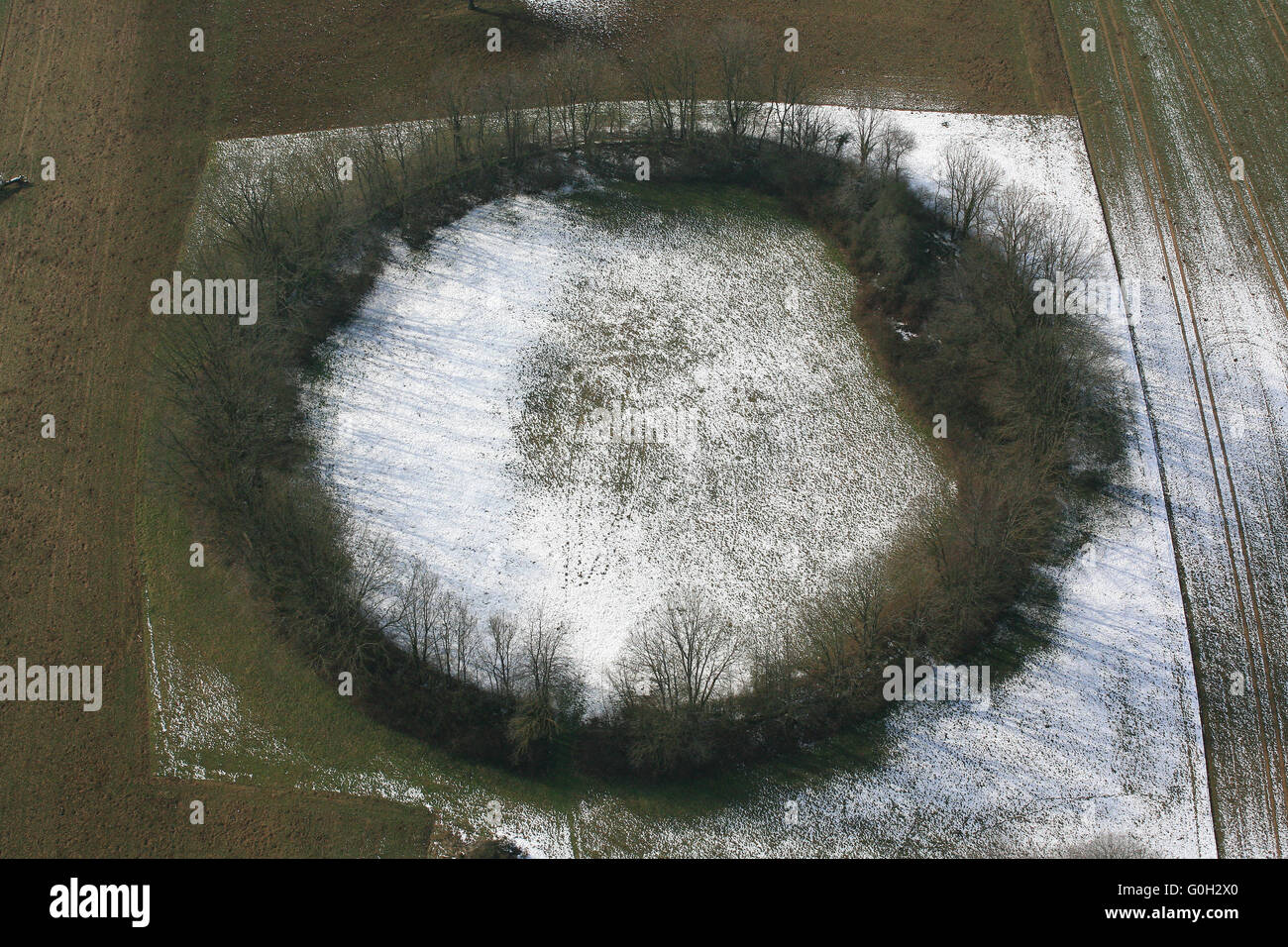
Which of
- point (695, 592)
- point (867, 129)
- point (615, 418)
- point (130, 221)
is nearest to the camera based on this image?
point (695, 592)

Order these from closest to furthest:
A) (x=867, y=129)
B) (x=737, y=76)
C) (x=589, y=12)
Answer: (x=867, y=129) → (x=737, y=76) → (x=589, y=12)

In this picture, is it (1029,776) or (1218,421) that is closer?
(1029,776)

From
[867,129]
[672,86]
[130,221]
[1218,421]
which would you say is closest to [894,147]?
[867,129]

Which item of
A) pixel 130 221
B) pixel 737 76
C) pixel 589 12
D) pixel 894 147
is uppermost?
pixel 589 12

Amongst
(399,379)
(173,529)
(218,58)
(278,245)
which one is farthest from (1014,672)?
(218,58)

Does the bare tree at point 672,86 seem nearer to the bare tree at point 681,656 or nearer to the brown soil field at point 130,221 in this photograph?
the brown soil field at point 130,221

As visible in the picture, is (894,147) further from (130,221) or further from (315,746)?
(315,746)

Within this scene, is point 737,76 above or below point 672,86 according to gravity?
below
